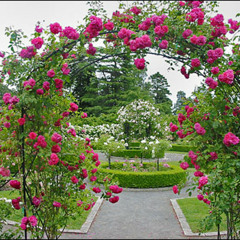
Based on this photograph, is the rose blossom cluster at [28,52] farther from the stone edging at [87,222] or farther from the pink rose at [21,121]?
the stone edging at [87,222]

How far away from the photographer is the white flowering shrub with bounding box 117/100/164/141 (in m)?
14.6

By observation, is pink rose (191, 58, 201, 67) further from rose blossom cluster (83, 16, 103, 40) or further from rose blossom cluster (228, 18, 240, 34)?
rose blossom cluster (83, 16, 103, 40)

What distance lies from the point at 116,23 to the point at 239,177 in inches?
87.4

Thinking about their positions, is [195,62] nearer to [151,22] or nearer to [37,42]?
[151,22]

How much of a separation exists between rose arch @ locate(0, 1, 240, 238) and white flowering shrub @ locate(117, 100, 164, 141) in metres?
11.2

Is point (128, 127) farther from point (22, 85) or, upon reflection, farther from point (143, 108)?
point (22, 85)

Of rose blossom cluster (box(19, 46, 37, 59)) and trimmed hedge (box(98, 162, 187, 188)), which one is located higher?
rose blossom cluster (box(19, 46, 37, 59))

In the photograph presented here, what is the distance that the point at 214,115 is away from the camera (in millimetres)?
2971

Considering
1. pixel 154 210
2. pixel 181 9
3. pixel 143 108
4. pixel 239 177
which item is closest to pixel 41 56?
pixel 181 9

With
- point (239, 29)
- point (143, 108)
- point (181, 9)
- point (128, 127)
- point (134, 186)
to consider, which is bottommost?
point (134, 186)

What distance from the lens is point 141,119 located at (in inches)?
580

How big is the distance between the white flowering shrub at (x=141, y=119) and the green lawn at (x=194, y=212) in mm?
8017

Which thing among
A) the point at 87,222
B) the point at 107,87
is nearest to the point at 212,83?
the point at 87,222

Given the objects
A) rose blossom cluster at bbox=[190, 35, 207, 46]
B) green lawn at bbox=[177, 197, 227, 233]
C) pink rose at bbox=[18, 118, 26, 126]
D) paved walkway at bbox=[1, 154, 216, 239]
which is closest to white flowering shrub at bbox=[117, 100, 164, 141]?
paved walkway at bbox=[1, 154, 216, 239]
